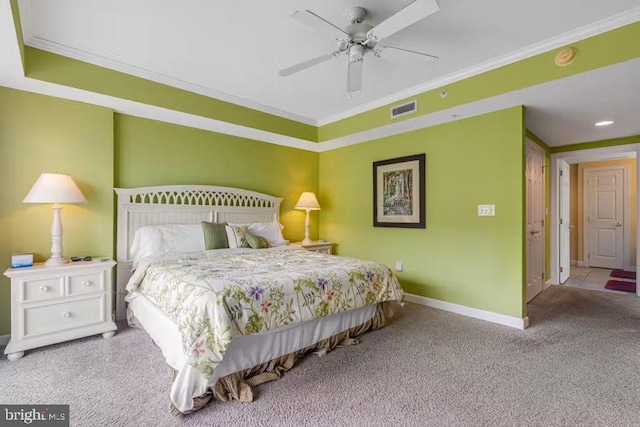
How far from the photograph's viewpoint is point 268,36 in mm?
2518

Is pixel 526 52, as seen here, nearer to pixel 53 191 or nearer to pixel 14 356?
pixel 53 191

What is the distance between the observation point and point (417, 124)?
12.6ft

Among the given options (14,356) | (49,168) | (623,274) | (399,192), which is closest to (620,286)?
(623,274)

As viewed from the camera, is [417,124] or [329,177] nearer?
[417,124]

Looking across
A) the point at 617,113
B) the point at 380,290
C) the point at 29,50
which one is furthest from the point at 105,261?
the point at 617,113

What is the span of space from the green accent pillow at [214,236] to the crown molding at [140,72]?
5.19ft

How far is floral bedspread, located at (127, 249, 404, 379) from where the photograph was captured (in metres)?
1.81

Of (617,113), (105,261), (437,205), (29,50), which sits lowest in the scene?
(105,261)

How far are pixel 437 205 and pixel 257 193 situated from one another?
2.54 metres

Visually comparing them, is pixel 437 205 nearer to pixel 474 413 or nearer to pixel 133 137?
pixel 474 413

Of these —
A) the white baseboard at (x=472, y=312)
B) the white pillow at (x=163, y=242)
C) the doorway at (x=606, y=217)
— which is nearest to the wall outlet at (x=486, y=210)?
the white baseboard at (x=472, y=312)

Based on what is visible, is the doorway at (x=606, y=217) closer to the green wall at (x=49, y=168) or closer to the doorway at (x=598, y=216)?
the doorway at (x=598, y=216)

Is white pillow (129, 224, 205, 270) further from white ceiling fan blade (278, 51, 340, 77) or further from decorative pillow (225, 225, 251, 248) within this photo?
white ceiling fan blade (278, 51, 340, 77)

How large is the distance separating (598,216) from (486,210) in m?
4.80
